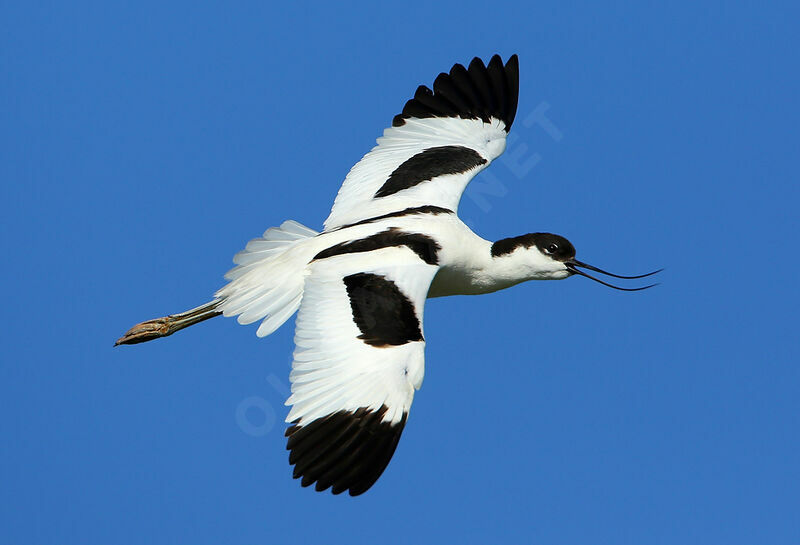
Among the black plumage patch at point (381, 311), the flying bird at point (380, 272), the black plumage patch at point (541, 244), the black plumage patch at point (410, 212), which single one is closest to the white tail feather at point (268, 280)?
the flying bird at point (380, 272)

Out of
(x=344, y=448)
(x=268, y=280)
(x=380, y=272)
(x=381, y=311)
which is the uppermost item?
(x=268, y=280)

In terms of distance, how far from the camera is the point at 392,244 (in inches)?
242

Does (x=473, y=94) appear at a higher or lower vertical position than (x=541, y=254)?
higher

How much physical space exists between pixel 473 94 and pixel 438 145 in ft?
1.97

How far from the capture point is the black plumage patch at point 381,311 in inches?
214

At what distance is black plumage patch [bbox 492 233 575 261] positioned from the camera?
6727 mm

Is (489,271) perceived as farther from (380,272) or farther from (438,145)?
(438,145)

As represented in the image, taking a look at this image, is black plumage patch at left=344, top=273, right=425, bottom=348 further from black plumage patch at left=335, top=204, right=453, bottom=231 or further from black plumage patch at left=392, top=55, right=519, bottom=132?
black plumage patch at left=392, top=55, right=519, bottom=132

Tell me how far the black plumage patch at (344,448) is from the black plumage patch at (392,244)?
50.2 inches

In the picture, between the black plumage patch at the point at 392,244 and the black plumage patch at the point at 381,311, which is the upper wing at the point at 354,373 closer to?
the black plumage patch at the point at 381,311

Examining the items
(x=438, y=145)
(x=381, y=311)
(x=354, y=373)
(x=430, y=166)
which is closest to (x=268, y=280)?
(x=381, y=311)

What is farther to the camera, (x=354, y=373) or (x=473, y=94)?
(x=473, y=94)

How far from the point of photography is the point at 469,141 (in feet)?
25.5

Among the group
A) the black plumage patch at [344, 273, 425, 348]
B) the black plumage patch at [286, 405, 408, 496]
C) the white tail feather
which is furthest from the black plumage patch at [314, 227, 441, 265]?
the black plumage patch at [286, 405, 408, 496]
